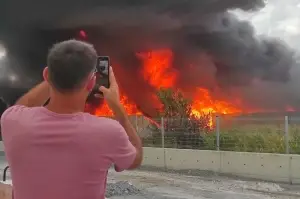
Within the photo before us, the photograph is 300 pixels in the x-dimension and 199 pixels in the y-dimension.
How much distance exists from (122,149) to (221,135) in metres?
11.0

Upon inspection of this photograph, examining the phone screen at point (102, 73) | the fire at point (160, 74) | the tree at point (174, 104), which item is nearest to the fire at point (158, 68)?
the fire at point (160, 74)

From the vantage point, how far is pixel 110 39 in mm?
23641

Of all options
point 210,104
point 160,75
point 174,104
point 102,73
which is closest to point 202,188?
point 174,104

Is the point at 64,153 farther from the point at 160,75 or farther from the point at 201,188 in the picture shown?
the point at 160,75

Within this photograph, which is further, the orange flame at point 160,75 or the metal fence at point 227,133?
the orange flame at point 160,75

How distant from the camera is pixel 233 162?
11836mm

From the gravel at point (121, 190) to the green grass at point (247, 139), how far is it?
3.71 metres

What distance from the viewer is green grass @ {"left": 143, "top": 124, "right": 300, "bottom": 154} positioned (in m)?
11.5

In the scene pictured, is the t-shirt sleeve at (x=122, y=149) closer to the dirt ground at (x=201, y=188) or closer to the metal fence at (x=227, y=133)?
the dirt ground at (x=201, y=188)

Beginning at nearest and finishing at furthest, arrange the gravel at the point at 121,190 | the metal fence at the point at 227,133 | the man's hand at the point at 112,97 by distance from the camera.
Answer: the man's hand at the point at 112,97 → the gravel at the point at 121,190 → the metal fence at the point at 227,133

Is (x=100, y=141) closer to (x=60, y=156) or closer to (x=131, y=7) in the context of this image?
(x=60, y=156)

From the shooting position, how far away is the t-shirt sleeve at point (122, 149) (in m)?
1.84

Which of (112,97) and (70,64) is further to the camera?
(112,97)

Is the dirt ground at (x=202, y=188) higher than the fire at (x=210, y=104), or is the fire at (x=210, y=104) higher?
the fire at (x=210, y=104)
